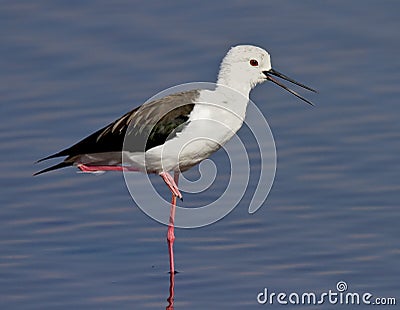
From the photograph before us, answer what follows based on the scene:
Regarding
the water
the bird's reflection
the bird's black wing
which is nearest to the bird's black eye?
the bird's black wing

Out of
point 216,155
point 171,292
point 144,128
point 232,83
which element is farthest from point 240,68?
point 171,292

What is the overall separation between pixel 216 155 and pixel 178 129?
120 centimetres

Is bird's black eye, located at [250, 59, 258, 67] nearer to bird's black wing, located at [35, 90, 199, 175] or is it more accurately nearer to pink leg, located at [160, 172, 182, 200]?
bird's black wing, located at [35, 90, 199, 175]

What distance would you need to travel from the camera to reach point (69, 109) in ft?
35.1

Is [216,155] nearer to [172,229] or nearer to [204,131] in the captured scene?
[172,229]

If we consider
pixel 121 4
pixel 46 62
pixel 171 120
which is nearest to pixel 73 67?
pixel 46 62

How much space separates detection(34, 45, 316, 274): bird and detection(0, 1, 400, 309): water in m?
0.37

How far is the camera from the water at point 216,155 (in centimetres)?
832

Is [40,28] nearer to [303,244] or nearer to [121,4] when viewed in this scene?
[121,4]

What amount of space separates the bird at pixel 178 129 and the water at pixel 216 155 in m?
0.37

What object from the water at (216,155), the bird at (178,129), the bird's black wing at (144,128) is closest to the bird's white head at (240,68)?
the bird at (178,129)

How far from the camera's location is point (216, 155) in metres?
10.1

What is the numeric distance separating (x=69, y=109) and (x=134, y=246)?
2.17 metres

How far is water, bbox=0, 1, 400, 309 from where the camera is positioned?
328 inches
